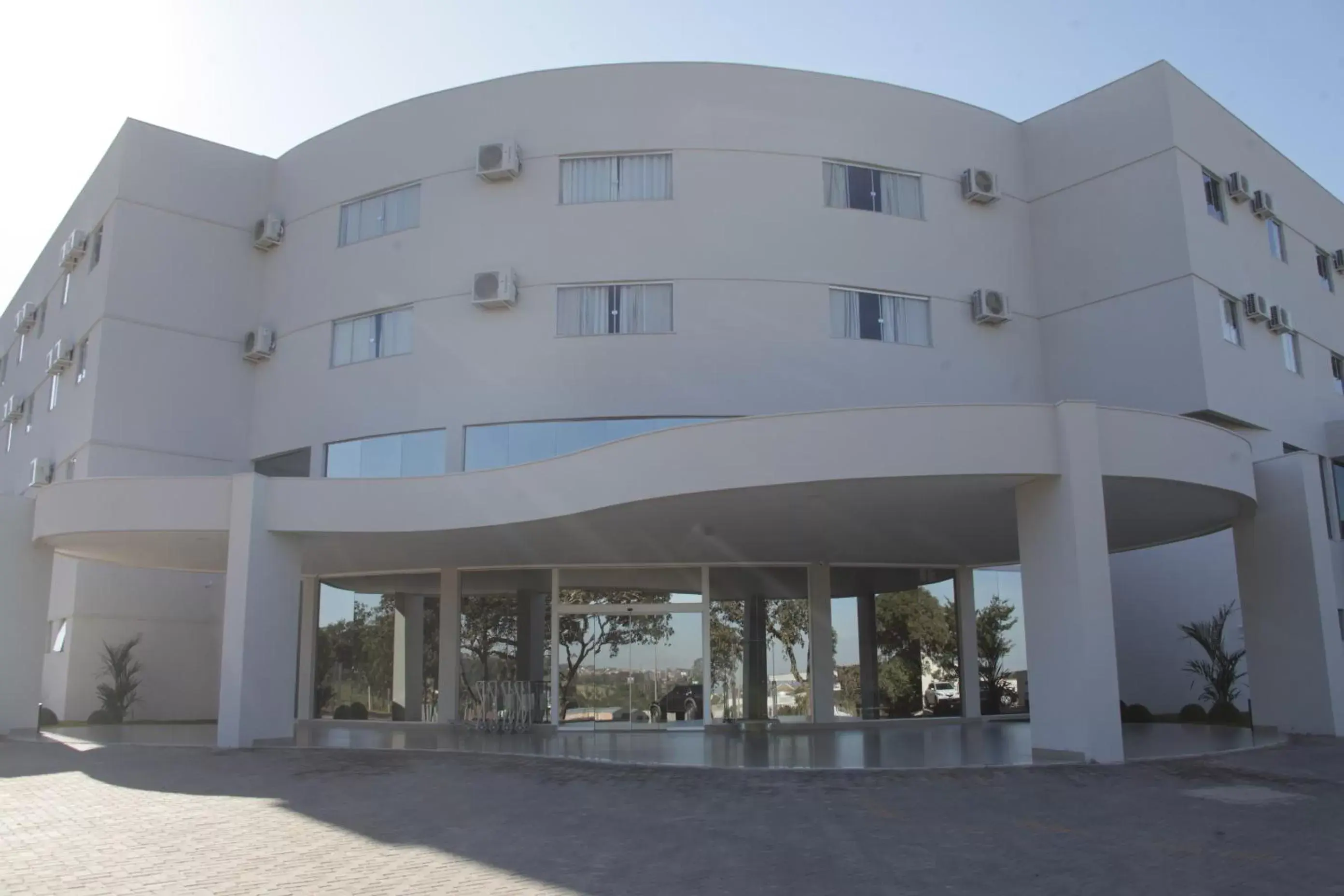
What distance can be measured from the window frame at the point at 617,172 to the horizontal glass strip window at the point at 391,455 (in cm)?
503

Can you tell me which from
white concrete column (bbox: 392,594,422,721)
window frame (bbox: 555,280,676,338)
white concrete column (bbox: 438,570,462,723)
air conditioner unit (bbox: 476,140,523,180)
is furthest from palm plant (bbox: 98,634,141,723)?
air conditioner unit (bbox: 476,140,523,180)

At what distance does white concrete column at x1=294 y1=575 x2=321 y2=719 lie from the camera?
2241 centimetres

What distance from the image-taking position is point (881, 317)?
68.4 feet

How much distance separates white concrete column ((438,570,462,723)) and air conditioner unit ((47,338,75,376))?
11.1 m

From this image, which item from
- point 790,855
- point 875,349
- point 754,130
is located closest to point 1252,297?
A: point 875,349

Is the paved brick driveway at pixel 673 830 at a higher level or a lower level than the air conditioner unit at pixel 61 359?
lower

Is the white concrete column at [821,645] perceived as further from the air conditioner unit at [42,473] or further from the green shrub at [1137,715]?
the air conditioner unit at [42,473]

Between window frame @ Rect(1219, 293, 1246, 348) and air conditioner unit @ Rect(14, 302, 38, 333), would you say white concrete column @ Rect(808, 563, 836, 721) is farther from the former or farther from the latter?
air conditioner unit @ Rect(14, 302, 38, 333)

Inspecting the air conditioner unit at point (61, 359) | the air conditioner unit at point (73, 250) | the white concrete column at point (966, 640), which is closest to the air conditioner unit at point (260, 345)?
the air conditioner unit at point (61, 359)

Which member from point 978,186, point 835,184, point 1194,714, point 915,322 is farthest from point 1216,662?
point 835,184

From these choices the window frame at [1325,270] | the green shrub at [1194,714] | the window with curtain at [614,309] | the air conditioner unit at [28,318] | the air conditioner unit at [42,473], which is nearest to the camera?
the window with curtain at [614,309]

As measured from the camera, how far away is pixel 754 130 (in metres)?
21.0

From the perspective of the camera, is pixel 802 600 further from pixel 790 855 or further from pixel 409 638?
pixel 790 855

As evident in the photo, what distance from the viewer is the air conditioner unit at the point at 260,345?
77.3 feet
